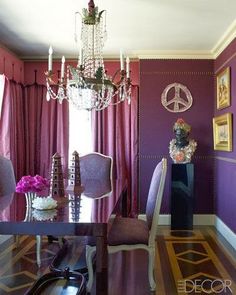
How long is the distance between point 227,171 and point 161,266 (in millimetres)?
1531

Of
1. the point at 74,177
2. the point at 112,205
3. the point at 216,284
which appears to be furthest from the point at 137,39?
the point at 216,284

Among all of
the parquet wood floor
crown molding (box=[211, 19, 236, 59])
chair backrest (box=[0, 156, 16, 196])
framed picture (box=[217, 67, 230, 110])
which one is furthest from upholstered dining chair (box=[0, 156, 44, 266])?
crown molding (box=[211, 19, 236, 59])

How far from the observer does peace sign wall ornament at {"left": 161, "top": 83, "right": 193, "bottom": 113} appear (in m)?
4.70

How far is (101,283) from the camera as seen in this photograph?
2.02 metres

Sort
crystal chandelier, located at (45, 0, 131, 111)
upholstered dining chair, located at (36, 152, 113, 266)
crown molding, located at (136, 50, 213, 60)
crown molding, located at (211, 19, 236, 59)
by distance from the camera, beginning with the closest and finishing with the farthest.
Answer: crystal chandelier, located at (45, 0, 131, 111) → crown molding, located at (211, 19, 236, 59) → upholstered dining chair, located at (36, 152, 113, 266) → crown molding, located at (136, 50, 213, 60)

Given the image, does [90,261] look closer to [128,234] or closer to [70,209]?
[128,234]

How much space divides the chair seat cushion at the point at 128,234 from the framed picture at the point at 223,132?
1.67m

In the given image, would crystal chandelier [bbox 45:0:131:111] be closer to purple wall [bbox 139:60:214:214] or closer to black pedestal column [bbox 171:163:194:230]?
purple wall [bbox 139:60:214:214]

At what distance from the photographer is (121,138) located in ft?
15.9

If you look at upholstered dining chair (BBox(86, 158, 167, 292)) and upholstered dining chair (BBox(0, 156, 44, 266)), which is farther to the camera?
upholstered dining chair (BBox(0, 156, 44, 266))

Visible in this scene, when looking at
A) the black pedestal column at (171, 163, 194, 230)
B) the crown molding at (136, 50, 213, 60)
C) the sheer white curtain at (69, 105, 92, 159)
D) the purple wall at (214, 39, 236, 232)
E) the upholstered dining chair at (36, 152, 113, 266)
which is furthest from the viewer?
the sheer white curtain at (69, 105, 92, 159)

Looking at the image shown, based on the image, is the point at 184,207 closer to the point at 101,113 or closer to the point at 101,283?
the point at 101,113

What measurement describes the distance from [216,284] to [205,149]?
2.24m

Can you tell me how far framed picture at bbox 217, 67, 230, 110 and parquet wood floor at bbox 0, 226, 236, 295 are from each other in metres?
1.64
